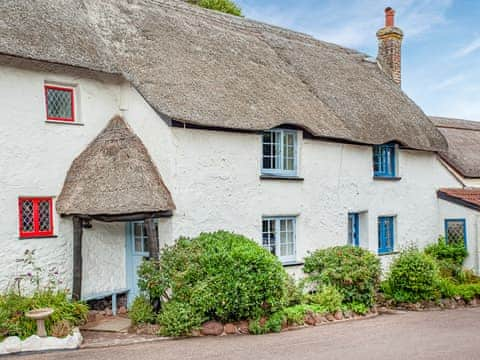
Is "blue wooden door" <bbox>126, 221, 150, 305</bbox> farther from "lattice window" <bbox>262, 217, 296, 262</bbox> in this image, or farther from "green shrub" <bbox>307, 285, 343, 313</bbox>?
"green shrub" <bbox>307, 285, 343, 313</bbox>

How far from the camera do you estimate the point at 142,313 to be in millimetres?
11336

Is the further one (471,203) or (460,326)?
(471,203)

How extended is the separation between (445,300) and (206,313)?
766 centimetres

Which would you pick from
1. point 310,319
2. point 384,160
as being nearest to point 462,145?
point 384,160

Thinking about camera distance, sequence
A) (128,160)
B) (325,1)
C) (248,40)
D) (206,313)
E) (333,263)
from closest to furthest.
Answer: (206,313) → (128,160) → (333,263) → (325,1) → (248,40)

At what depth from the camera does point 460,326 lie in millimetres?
12250

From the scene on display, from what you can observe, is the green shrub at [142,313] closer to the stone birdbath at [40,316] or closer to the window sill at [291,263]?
the stone birdbath at [40,316]

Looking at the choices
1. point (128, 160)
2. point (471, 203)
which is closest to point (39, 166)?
point (128, 160)

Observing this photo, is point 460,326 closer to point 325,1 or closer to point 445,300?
point 445,300

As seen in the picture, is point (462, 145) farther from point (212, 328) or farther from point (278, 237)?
point (212, 328)

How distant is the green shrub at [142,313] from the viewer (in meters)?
11.3

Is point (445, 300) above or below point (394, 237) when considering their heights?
below

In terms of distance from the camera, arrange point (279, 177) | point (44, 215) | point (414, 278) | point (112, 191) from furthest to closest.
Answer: point (414, 278) → point (279, 177) → point (44, 215) → point (112, 191)

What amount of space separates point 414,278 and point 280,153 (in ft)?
15.8
